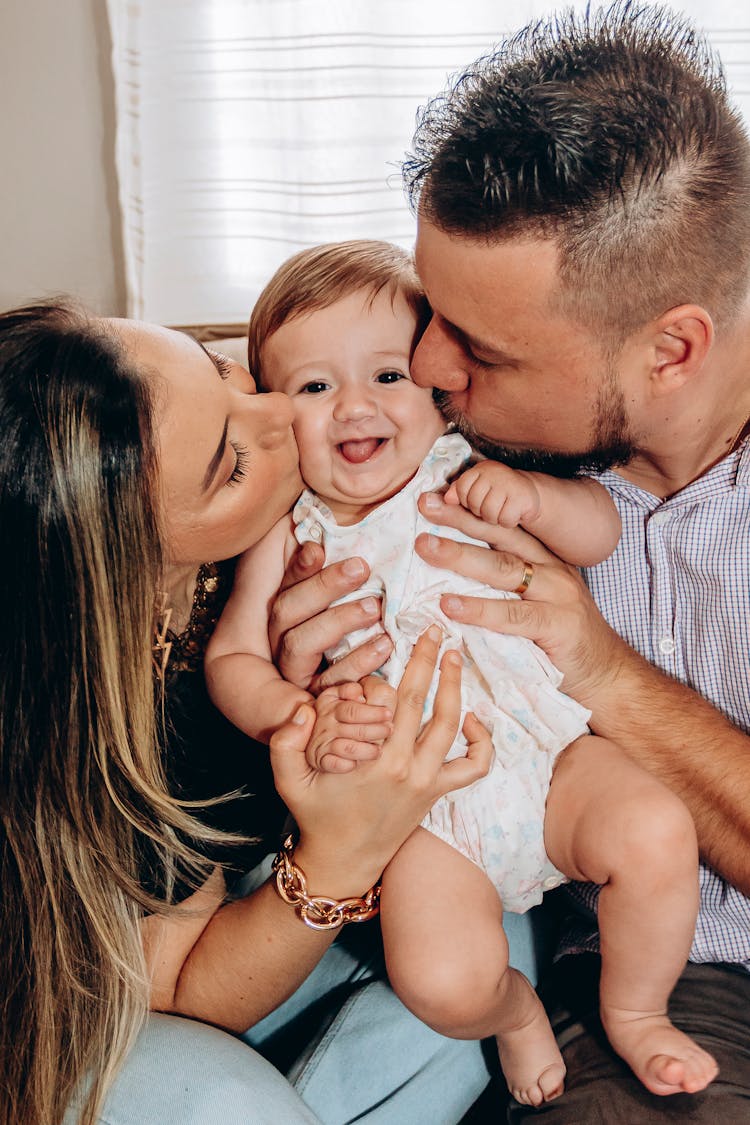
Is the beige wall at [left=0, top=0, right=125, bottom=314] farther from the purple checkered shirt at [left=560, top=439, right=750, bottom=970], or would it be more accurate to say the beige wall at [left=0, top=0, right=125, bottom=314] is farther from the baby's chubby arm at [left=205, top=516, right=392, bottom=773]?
the purple checkered shirt at [left=560, top=439, right=750, bottom=970]

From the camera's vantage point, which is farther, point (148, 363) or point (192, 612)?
point (192, 612)

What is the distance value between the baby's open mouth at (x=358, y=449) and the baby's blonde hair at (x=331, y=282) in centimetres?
18

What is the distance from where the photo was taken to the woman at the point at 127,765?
1.08m

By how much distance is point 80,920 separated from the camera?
1.21 m

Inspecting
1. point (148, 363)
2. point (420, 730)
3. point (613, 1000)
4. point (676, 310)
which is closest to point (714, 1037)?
point (613, 1000)

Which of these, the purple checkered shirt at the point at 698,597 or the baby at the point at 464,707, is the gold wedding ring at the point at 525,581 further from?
the purple checkered shirt at the point at 698,597

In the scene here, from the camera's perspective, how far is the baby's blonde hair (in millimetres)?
1296

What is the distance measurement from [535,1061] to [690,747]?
18.1 inches

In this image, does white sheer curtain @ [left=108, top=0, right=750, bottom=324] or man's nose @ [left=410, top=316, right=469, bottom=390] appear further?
white sheer curtain @ [left=108, top=0, right=750, bottom=324]

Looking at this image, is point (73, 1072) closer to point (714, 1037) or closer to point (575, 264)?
point (714, 1037)

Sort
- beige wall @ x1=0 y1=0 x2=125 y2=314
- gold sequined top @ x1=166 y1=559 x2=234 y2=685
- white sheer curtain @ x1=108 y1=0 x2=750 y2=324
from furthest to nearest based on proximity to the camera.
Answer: beige wall @ x1=0 y1=0 x2=125 y2=314, white sheer curtain @ x1=108 y1=0 x2=750 y2=324, gold sequined top @ x1=166 y1=559 x2=234 y2=685

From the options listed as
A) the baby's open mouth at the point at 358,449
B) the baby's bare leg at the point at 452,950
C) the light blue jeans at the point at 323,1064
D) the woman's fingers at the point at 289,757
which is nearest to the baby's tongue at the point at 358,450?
the baby's open mouth at the point at 358,449

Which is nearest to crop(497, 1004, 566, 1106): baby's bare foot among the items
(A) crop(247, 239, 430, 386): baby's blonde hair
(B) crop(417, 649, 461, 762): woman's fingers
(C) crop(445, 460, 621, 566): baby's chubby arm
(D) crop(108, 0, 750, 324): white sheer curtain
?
(B) crop(417, 649, 461, 762): woman's fingers

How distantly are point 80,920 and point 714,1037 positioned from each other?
82 centimetres
